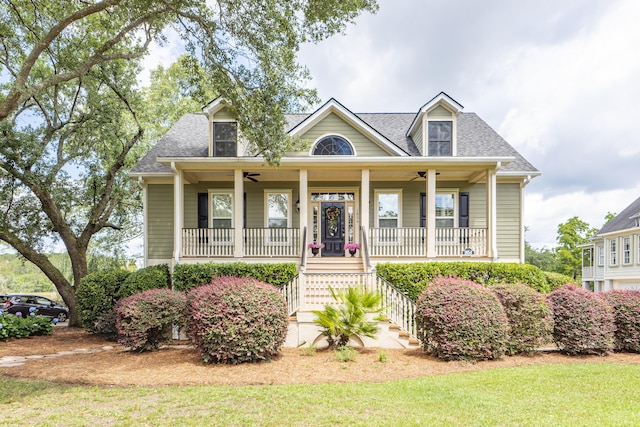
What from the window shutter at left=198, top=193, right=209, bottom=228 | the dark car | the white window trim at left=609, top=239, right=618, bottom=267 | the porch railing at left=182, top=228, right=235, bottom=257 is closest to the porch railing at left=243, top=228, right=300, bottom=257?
the porch railing at left=182, top=228, right=235, bottom=257

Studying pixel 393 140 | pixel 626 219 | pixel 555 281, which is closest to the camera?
pixel 555 281

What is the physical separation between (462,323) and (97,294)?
1039 cm

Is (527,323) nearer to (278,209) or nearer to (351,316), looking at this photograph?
(351,316)

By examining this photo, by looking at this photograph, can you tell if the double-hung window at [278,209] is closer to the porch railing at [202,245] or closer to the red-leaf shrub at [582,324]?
the porch railing at [202,245]

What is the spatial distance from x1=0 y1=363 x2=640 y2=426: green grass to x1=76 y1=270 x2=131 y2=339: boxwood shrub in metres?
4.74

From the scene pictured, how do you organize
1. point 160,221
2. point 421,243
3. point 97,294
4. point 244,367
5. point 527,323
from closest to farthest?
point 244,367
point 527,323
point 97,294
point 421,243
point 160,221

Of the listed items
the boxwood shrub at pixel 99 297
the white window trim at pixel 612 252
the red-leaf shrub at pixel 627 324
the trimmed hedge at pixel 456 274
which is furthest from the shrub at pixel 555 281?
the white window trim at pixel 612 252

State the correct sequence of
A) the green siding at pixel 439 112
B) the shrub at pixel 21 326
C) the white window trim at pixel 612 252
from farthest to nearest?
the white window trim at pixel 612 252, the green siding at pixel 439 112, the shrub at pixel 21 326

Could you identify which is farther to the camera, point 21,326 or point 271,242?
point 271,242

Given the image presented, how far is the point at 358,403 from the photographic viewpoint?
5.16 m

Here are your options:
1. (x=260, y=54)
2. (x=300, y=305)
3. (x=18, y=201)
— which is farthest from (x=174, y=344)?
(x=18, y=201)

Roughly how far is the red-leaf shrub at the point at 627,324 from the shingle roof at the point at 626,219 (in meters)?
21.5

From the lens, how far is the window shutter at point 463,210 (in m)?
14.7

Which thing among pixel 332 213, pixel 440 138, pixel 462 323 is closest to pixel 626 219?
pixel 440 138
